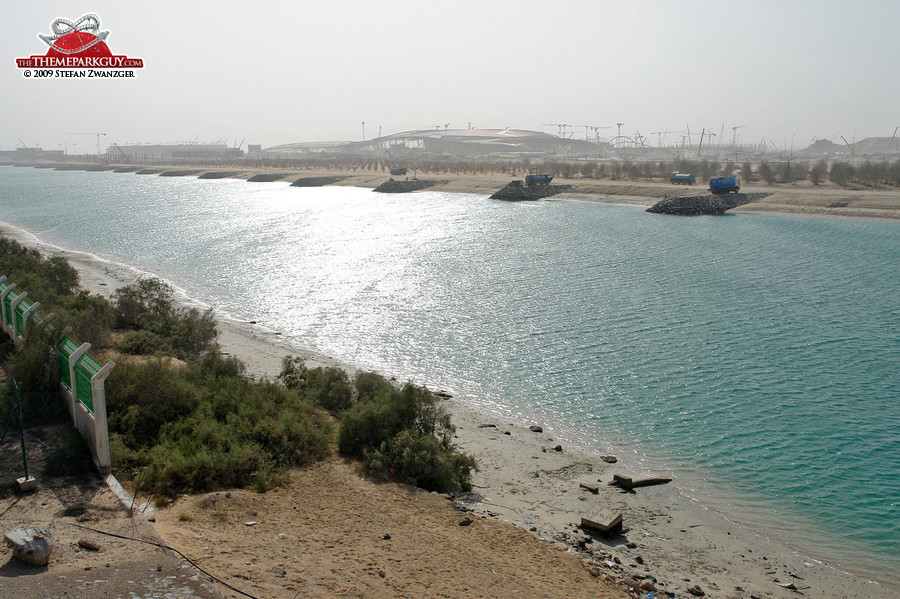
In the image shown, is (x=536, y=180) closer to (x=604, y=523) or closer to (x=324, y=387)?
(x=324, y=387)

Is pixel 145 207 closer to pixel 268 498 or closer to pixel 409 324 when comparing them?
pixel 409 324

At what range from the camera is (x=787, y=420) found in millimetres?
13984

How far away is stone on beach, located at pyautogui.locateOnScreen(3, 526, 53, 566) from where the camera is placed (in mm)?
5957

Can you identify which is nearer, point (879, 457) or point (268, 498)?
point (268, 498)

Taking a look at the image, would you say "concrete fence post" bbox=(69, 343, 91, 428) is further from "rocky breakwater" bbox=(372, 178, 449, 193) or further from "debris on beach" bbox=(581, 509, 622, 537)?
"rocky breakwater" bbox=(372, 178, 449, 193)

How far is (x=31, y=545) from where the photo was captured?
5.98 m

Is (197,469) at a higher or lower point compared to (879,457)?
higher

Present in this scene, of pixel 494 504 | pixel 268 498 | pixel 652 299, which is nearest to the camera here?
pixel 268 498

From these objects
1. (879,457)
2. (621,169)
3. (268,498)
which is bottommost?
(879,457)

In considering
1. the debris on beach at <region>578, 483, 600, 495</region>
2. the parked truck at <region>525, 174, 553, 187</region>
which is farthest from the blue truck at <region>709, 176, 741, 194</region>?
the debris on beach at <region>578, 483, 600, 495</region>

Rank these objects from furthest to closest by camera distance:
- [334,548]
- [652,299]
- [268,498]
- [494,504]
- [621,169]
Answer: [621,169] → [652,299] → [494,504] → [268,498] → [334,548]

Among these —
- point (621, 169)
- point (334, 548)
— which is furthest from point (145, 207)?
point (334, 548)

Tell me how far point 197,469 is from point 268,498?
1.02 m

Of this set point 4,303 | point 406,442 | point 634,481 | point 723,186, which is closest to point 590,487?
point 634,481
